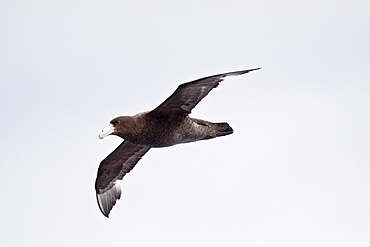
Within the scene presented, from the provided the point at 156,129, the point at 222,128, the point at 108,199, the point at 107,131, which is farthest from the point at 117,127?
the point at 108,199

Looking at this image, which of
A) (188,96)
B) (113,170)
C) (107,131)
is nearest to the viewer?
(188,96)

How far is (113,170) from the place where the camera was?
70.2 ft

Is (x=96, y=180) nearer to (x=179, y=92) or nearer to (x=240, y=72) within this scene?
(x=179, y=92)

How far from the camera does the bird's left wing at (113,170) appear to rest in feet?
68.3

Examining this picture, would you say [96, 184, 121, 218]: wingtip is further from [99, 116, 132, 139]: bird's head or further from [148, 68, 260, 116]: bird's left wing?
[148, 68, 260, 116]: bird's left wing

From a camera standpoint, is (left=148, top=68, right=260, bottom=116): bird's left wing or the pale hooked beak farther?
the pale hooked beak

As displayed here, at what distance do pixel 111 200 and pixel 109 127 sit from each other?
4500 millimetres

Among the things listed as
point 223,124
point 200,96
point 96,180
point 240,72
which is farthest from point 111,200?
point 240,72

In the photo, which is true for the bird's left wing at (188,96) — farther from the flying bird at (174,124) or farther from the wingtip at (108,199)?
the wingtip at (108,199)

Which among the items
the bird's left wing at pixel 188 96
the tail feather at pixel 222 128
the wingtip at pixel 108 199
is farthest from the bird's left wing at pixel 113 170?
the bird's left wing at pixel 188 96

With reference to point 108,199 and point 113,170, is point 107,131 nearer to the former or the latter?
point 113,170

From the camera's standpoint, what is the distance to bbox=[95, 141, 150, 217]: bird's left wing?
20.8 m

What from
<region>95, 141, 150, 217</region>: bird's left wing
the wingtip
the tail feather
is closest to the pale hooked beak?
the tail feather

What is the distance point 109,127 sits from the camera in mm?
17766
